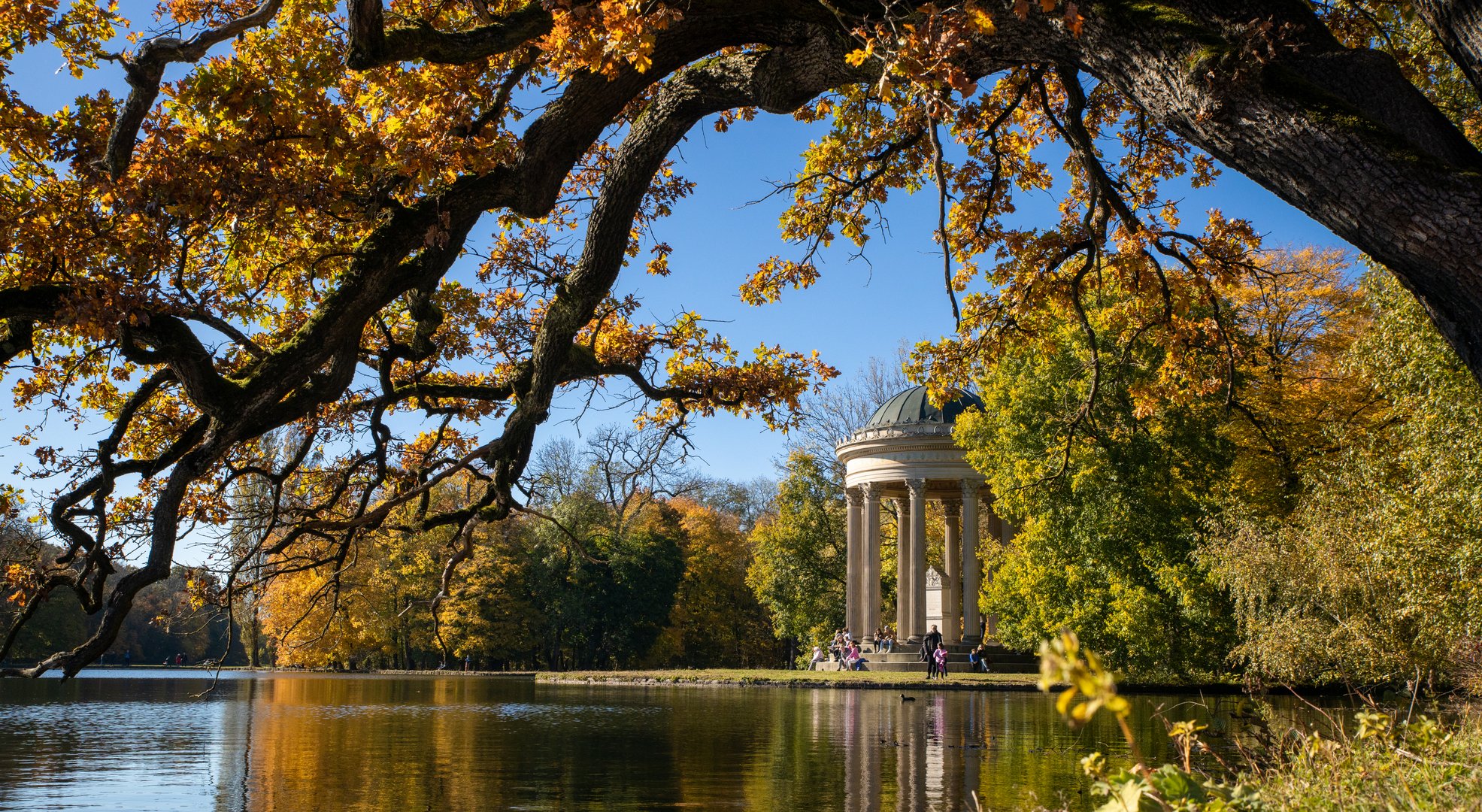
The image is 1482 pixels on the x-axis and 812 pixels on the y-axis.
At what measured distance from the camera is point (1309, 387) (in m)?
31.7

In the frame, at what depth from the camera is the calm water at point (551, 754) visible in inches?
450

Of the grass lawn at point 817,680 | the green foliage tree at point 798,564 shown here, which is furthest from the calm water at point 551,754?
the green foliage tree at point 798,564

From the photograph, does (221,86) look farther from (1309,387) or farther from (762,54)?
(1309,387)

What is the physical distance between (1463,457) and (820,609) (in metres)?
42.9

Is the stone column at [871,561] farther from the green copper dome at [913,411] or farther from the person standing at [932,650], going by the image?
the person standing at [932,650]

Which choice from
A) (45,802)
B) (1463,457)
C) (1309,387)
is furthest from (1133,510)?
(45,802)

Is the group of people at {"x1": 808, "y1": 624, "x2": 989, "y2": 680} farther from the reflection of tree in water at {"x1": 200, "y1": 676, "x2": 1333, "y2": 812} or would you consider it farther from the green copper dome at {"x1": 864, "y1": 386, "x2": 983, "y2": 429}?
the reflection of tree in water at {"x1": 200, "y1": 676, "x2": 1333, "y2": 812}

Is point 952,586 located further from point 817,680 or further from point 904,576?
point 817,680

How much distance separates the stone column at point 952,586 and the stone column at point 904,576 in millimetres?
1932

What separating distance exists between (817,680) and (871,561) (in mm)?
13041

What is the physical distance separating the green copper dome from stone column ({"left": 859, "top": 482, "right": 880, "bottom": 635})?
3176 mm

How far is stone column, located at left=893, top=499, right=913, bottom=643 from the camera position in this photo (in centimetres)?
5428

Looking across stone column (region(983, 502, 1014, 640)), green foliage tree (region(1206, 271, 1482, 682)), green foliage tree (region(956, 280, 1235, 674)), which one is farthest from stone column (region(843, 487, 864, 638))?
green foliage tree (region(1206, 271, 1482, 682))

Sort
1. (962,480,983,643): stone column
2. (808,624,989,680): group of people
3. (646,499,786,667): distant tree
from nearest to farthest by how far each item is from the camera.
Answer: (808,624,989,680): group of people < (962,480,983,643): stone column < (646,499,786,667): distant tree
